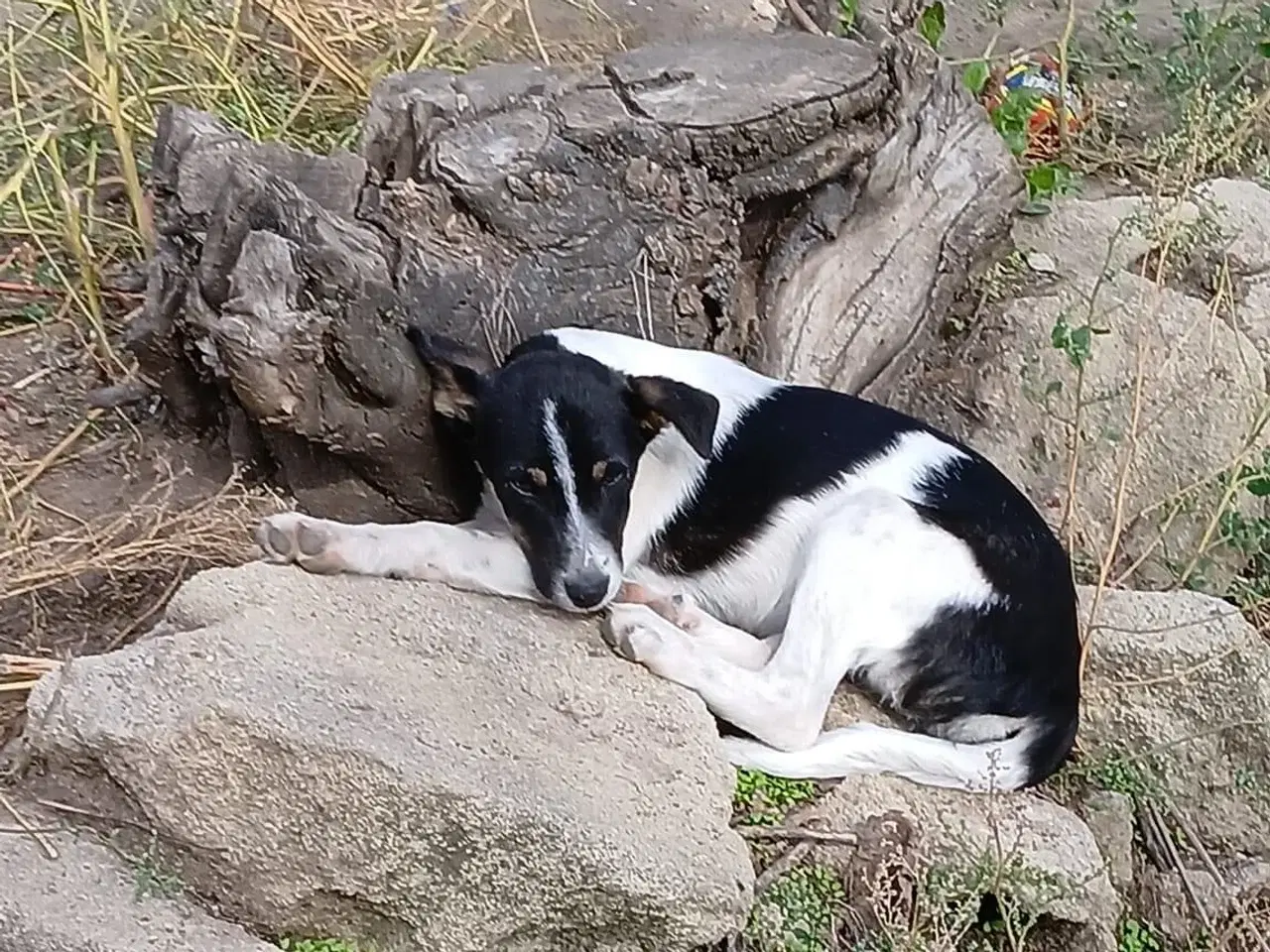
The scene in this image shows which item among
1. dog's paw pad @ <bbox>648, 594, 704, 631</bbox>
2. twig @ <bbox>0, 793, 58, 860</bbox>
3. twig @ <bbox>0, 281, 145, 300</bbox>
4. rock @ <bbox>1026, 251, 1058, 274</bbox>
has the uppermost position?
twig @ <bbox>0, 793, 58, 860</bbox>

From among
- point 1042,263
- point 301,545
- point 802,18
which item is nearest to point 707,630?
point 301,545

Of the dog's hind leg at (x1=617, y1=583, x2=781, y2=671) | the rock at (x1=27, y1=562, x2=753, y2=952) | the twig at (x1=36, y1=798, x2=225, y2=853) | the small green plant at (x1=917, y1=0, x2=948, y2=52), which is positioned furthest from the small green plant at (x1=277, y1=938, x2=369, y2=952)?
the small green plant at (x1=917, y1=0, x2=948, y2=52)

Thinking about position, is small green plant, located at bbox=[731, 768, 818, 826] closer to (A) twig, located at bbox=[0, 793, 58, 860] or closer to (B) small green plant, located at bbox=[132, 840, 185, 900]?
(B) small green plant, located at bbox=[132, 840, 185, 900]

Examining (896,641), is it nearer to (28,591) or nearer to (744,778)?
(744,778)

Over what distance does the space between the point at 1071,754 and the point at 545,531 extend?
1554mm

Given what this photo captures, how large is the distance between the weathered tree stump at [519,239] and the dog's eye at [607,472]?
1.87 feet

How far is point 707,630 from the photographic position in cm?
406

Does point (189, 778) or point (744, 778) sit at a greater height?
point (189, 778)

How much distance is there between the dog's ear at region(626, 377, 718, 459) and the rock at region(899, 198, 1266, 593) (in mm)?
1807

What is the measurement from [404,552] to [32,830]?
1.11 metres

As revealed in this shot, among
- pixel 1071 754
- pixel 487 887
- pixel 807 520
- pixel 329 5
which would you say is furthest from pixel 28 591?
pixel 329 5

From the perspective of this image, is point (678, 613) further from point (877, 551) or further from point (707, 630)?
point (877, 551)

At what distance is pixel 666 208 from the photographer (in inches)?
183

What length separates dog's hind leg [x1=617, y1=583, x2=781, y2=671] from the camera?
402 cm
